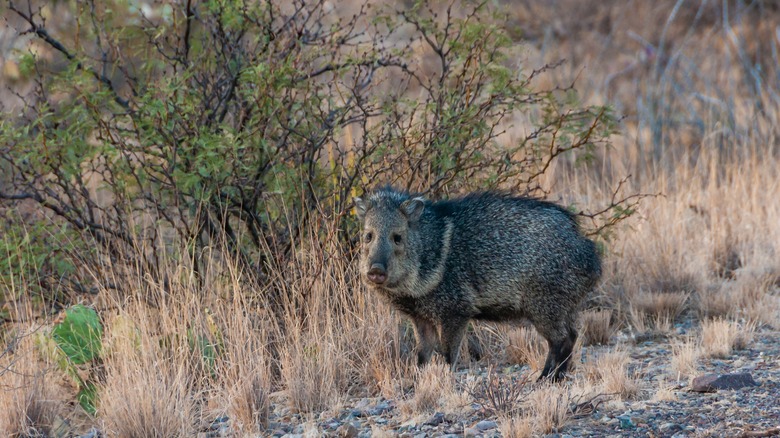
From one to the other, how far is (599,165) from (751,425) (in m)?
6.59

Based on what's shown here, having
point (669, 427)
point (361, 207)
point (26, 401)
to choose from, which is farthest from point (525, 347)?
point (26, 401)

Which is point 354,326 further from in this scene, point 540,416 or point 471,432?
point 540,416

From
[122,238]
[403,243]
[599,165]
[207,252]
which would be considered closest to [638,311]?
[403,243]

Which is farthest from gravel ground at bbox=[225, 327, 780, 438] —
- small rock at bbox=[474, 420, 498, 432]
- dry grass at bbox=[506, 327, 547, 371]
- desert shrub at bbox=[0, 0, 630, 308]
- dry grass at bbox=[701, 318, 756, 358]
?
desert shrub at bbox=[0, 0, 630, 308]

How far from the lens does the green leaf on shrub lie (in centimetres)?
506

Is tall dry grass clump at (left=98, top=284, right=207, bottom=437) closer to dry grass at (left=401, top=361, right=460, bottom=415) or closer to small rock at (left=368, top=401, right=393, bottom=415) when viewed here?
small rock at (left=368, top=401, right=393, bottom=415)

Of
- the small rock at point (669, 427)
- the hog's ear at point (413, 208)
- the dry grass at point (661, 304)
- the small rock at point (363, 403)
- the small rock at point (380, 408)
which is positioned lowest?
the small rock at point (669, 427)

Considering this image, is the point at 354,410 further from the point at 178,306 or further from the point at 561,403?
the point at 178,306

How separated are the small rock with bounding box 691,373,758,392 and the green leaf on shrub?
2973 millimetres

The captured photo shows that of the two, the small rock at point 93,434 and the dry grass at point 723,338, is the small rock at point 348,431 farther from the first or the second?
the dry grass at point 723,338

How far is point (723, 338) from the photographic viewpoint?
17.1 feet

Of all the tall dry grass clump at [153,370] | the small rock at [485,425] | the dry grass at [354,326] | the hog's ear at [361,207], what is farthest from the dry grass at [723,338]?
the tall dry grass clump at [153,370]

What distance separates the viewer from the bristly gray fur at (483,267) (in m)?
4.84

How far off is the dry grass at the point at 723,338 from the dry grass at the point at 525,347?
34.1 inches
